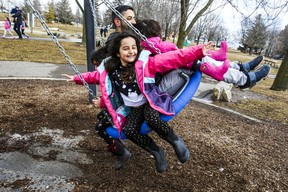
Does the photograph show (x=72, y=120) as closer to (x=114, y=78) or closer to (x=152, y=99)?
(x=114, y=78)

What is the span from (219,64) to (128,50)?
92cm

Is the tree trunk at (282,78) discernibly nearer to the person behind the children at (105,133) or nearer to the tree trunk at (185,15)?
the tree trunk at (185,15)

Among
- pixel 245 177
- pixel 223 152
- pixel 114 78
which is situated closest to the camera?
pixel 114 78

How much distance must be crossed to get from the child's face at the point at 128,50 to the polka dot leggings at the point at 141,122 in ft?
1.43

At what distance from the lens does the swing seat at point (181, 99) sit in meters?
2.17

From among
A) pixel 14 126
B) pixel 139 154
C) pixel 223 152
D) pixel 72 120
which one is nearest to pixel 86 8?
pixel 72 120

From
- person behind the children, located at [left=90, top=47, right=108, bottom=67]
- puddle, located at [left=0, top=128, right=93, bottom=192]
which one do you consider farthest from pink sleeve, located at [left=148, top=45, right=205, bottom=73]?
puddle, located at [left=0, top=128, right=93, bottom=192]

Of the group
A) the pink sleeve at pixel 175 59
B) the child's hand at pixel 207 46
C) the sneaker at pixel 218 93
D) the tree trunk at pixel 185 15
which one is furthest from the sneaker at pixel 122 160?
the tree trunk at pixel 185 15

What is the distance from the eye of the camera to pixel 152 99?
2.13m

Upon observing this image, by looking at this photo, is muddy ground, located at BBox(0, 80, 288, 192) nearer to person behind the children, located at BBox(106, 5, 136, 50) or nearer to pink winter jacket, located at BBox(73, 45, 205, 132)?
pink winter jacket, located at BBox(73, 45, 205, 132)

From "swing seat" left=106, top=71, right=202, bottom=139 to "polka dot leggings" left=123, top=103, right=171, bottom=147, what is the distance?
0.18 ft

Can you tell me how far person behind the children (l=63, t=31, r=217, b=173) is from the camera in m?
2.09

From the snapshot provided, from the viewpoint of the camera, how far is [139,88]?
2178mm

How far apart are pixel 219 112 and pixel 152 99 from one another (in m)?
3.09
